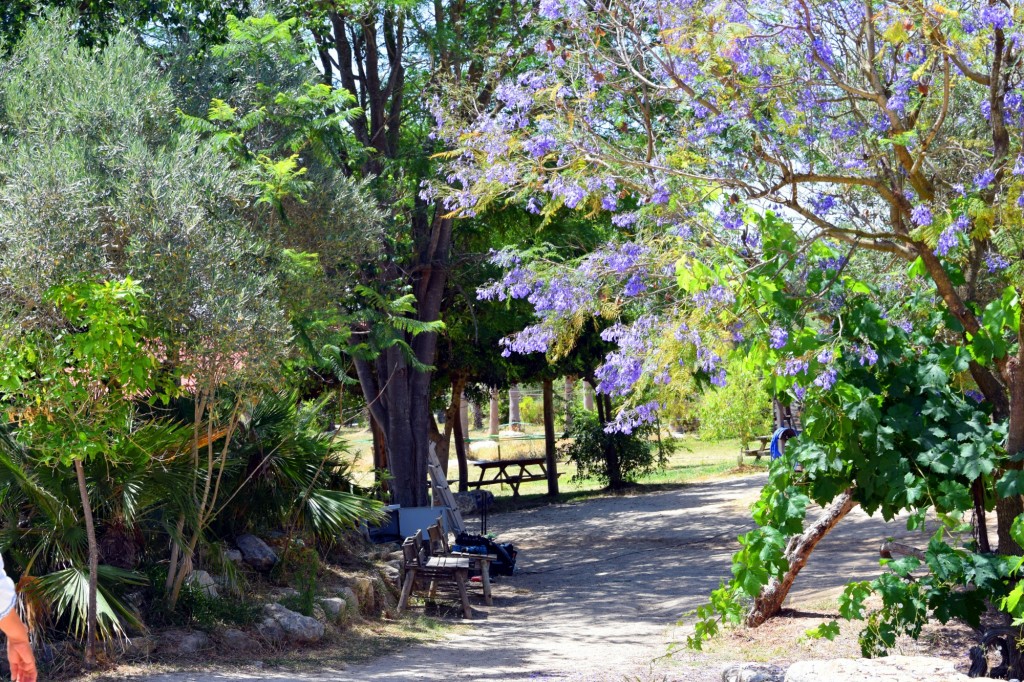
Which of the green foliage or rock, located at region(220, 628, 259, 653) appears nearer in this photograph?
rock, located at region(220, 628, 259, 653)

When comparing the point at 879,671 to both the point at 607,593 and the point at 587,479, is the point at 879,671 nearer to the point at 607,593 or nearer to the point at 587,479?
the point at 607,593

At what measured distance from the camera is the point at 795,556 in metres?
8.16

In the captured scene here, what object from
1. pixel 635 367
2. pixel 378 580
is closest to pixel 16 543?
pixel 378 580

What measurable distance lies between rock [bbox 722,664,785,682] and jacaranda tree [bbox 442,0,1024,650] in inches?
23.4

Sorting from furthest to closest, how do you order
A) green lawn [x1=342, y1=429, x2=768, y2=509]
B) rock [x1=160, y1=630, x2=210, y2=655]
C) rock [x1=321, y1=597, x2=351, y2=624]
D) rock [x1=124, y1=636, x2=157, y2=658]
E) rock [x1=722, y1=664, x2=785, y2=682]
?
green lawn [x1=342, y1=429, x2=768, y2=509] < rock [x1=321, y1=597, x2=351, y2=624] < rock [x1=160, y1=630, x2=210, y2=655] < rock [x1=124, y1=636, x2=157, y2=658] < rock [x1=722, y1=664, x2=785, y2=682]

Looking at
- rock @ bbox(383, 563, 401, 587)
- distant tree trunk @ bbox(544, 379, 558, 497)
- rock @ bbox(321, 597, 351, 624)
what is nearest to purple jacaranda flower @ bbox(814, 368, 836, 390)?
rock @ bbox(321, 597, 351, 624)

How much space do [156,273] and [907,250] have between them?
4.83m

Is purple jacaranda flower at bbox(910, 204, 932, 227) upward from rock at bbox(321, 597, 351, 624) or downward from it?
upward

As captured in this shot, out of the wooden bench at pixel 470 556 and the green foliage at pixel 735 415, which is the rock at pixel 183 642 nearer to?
the wooden bench at pixel 470 556

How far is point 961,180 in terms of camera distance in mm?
7141

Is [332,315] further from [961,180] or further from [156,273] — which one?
[961,180]

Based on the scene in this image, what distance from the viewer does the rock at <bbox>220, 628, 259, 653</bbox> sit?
781 centimetres

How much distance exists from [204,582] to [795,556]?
4.73 metres

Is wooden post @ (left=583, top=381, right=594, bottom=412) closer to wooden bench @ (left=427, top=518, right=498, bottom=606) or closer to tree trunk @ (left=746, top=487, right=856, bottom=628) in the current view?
wooden bench @ (left=427, top=518, right=498, bottom=606)
